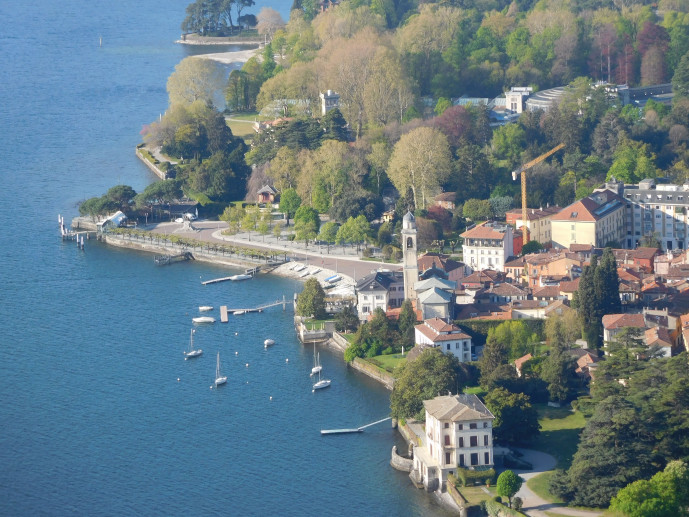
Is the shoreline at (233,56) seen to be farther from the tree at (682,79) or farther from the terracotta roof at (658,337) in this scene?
the terracotta roof at (658,337)

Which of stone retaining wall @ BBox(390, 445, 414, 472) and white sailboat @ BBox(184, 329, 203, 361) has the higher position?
white sailboat @ BBox(184, 329, 203, 361)

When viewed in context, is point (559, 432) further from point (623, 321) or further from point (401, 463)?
point (623, 321)

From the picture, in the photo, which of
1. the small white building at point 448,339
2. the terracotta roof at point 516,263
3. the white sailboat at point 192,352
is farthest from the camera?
the terracotta roof at point 516,263

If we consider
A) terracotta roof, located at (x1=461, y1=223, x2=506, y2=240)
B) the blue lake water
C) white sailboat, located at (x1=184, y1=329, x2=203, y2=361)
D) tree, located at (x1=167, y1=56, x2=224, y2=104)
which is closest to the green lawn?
the blue lake water

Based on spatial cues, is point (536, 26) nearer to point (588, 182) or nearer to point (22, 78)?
point (588, 182)

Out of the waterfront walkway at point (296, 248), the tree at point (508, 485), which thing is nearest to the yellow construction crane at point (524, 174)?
the waterfront walkway at point (296, 248)

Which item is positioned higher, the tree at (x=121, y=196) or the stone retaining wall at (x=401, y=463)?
the tree at (x=121, y=196)

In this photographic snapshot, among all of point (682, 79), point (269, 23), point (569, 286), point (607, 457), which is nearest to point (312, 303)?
point (569, 286)

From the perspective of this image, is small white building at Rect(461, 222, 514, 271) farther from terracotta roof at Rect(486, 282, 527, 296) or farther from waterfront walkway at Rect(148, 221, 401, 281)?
terracotta roof at Rect(486, 282, 527, 296)
